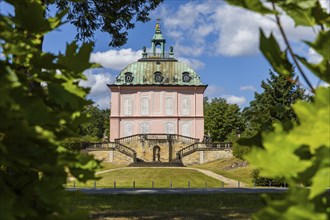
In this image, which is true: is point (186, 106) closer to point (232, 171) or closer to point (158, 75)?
point (158, 75)

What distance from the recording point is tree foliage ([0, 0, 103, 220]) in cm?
158

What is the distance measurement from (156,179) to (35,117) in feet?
102

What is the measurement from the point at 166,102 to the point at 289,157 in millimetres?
55157

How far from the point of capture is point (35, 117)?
1.66 meters

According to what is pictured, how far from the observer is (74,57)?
6.69ft

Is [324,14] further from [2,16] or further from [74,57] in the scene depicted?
[2,16]

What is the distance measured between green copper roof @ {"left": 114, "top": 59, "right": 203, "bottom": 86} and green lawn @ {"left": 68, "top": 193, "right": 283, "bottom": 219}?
1610 inches

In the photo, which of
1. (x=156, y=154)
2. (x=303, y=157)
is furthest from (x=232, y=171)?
(x=303, y=157)

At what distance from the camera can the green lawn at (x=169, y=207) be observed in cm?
957

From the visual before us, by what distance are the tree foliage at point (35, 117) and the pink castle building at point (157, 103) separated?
5400cm

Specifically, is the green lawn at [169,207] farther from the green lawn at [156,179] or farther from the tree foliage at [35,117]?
the green lawn at [156,179]

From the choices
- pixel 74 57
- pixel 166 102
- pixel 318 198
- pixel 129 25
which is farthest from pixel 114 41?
pixel 166 102

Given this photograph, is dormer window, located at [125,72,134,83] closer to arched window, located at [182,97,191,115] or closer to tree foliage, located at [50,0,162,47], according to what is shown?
arched window, located at [182,97,191,115]

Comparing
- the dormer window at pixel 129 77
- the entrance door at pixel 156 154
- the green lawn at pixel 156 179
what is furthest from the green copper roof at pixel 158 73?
the green lawn at pixel 156 179
